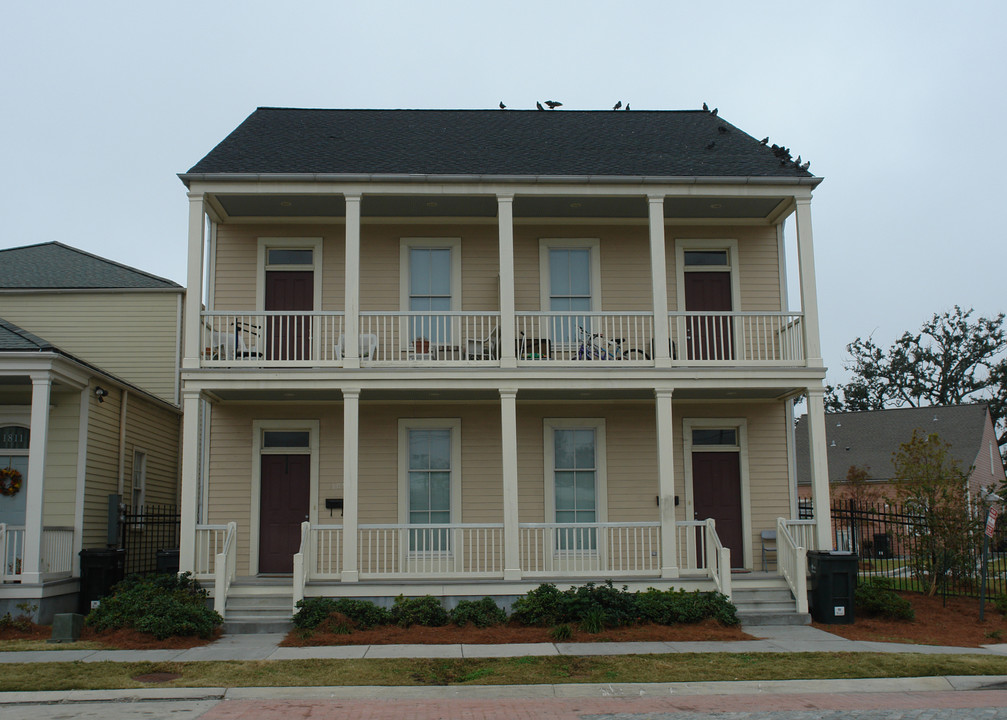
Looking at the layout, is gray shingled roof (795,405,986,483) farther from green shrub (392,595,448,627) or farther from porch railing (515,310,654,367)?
green shrub (392,595,448,627)

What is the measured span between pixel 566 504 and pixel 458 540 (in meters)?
2.00

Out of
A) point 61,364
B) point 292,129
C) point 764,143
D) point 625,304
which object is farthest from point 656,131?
point 61,364

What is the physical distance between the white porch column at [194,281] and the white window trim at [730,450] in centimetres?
A: 810

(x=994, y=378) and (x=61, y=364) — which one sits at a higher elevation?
(x=994, y=378)

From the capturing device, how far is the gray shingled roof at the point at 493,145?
1455cm

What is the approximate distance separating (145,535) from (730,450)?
10.6m

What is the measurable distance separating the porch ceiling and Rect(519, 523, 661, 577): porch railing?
17.1ft

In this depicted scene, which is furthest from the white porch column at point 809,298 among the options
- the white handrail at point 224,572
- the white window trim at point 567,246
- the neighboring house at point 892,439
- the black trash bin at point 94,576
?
the neighboring house at point 892,439

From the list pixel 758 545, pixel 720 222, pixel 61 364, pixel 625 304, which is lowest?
pixel 758 545

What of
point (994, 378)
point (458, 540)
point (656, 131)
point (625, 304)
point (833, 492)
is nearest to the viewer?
point (458, 540)

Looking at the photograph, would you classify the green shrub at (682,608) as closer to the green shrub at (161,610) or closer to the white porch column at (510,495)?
the white porch column at (510,495)

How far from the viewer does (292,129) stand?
16703 mm

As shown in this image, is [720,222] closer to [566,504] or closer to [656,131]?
[656,131]

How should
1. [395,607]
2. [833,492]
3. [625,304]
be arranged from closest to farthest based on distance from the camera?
[395,607], [625,304], [833,492]
